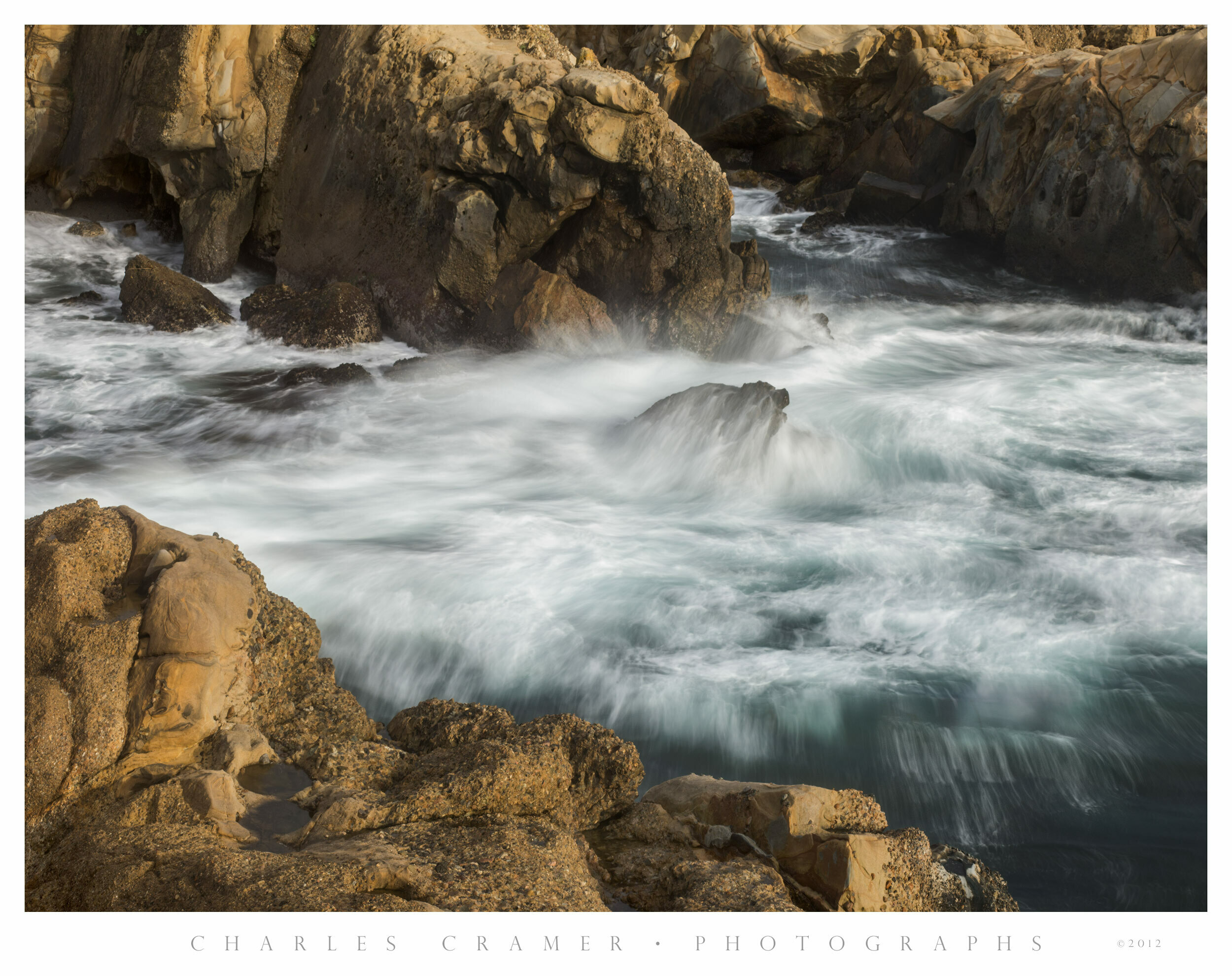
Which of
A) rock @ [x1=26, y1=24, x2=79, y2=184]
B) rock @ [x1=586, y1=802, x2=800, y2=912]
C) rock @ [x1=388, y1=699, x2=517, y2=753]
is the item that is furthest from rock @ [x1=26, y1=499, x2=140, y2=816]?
rock @ [x1=26, y1=24, x2=79, y2=184]

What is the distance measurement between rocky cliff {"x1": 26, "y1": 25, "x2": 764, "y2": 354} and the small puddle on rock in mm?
6692

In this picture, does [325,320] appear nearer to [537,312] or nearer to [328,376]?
[328,376]

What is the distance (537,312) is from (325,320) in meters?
2.22

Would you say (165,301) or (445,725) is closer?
(445,725)

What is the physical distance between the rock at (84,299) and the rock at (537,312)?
448 cm

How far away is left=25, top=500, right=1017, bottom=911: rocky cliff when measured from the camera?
242cm

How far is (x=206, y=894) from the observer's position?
233 centimetres

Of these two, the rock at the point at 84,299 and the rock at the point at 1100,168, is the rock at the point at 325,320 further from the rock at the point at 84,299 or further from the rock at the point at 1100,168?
the rock at the point at 1100,168

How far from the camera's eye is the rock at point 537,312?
9.09 metres

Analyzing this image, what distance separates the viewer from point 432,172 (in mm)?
9531

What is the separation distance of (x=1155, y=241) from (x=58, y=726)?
42.4 feet

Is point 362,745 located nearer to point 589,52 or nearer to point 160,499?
point 160,499

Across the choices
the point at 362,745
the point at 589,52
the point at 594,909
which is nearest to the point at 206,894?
the point at 362,745

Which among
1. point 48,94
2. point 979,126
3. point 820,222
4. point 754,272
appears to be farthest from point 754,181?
point 48,94
